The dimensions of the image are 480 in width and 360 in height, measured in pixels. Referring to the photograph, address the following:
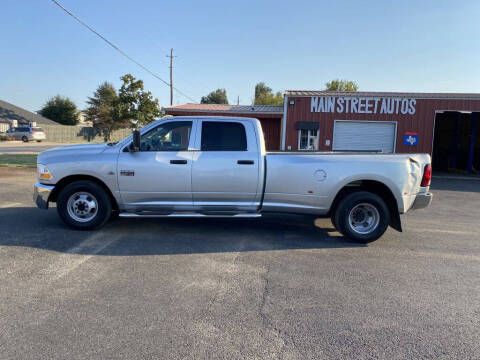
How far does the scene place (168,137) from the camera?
20.0ft

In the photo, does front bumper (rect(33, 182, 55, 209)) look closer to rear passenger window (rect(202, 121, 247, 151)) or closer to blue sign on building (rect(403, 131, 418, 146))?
rear passenger window (rect(202, 121, 247, 151))

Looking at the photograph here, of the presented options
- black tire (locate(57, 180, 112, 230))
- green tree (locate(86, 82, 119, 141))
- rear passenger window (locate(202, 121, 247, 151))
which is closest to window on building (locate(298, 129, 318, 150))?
rear passenger window (locate(202, 121, 247, 151))

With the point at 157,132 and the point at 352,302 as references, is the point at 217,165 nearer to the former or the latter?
the point at 157,132

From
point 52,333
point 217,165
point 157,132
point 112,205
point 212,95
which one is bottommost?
point 52,333

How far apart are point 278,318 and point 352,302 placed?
2.94 ft

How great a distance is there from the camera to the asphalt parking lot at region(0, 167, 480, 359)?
2.96 meters

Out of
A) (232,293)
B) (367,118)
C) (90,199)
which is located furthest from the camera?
(367,118)

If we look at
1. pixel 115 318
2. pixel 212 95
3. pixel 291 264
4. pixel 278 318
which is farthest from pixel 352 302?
pixel 212 95

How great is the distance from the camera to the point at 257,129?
623 cm

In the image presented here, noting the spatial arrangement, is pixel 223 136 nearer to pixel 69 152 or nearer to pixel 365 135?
pixel 69 152

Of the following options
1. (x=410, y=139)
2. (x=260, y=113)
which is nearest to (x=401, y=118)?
(x=410, y=139)

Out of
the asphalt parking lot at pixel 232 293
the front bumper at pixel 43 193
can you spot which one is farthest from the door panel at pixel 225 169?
the front bumper at pixel 43 193

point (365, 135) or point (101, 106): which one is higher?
point (101, 106)

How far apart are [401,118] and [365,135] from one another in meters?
1.92
